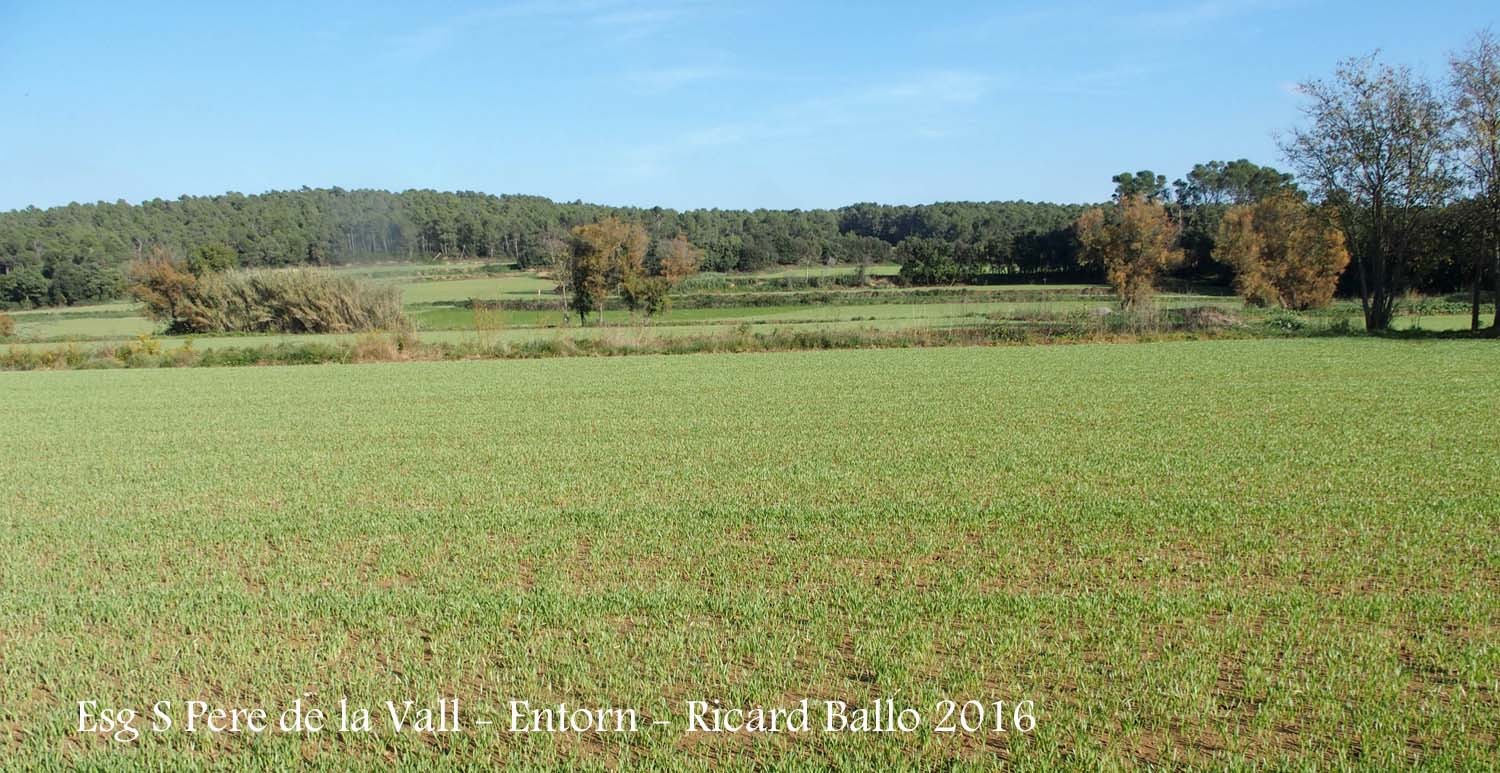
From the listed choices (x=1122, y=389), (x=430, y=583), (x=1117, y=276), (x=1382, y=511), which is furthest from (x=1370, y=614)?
(x=1117, y=276)

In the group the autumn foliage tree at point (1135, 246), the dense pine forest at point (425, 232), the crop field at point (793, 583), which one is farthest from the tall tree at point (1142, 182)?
the crop field at point (793, 583)

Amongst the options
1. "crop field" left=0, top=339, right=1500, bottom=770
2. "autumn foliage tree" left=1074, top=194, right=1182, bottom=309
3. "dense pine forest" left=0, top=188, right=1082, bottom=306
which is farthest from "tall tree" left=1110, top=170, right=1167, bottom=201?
"crop field" left=0, top=339, right=1500, bottom=770

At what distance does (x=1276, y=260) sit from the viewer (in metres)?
66.4

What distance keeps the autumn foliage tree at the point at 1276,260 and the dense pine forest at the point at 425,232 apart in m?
17.5

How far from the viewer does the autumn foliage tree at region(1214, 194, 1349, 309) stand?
197 ft

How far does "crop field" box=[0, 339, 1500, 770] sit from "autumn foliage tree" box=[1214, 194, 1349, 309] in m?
50.6

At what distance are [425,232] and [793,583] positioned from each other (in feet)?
315

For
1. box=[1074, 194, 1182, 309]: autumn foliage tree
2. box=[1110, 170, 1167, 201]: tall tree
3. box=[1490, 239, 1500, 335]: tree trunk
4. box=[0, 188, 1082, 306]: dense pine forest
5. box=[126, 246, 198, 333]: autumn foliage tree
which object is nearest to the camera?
box=[1490, 239, 1500, 335]: tree trunk

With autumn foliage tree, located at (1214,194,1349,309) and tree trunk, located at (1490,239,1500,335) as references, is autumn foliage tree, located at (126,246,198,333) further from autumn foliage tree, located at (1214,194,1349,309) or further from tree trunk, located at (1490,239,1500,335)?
autumn foliage tree, located at (1214,194,1349,309)

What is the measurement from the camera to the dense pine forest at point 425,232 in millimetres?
72188

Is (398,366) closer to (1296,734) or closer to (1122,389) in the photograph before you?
(1122,389)

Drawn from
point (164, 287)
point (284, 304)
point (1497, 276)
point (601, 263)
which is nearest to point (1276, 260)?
point (1497, 276)

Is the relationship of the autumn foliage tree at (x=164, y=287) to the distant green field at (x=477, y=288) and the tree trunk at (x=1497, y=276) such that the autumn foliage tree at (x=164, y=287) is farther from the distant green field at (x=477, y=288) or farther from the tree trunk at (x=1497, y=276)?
the tree trunk at (x=1497, y=276)

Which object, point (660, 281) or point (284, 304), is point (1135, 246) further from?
point (284, 304)
